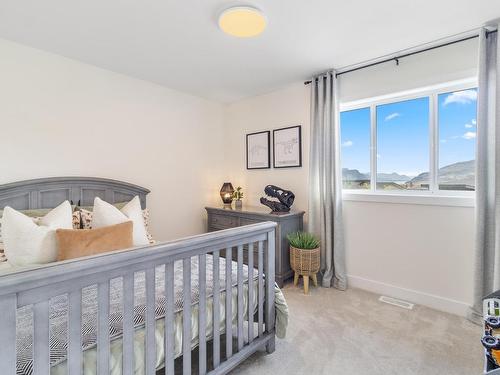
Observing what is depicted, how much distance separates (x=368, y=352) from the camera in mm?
1748

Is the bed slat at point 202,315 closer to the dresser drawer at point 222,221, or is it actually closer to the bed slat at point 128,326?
the bed slat at point 128,326

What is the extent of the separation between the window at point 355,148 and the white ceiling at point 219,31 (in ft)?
1.96

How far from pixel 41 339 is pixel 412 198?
279 centimetres

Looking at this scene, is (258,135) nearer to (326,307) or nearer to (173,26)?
(173,26)

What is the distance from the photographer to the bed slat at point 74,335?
0.90 metres

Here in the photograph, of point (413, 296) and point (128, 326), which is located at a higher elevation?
point (128, 326)

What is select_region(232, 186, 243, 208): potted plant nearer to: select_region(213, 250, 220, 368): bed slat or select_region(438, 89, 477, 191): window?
select_region(213, 250, 220, 368): bed slat

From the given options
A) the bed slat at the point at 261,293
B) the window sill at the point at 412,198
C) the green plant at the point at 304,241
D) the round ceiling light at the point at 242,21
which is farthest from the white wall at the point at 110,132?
the window sill at the point at 412,198

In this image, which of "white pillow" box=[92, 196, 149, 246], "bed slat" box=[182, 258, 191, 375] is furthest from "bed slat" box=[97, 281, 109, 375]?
"white pillow" box=[92, 196, 149, 246]

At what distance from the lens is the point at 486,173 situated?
6.69ft

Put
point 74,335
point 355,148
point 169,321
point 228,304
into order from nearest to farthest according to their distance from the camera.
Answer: point 74,335
point 169,321
point 228,304
point 355,148

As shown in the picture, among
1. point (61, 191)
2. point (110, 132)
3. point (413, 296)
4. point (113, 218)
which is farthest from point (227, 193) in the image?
point (413, 296)

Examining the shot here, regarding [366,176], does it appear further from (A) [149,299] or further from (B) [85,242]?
(B) [85,242]

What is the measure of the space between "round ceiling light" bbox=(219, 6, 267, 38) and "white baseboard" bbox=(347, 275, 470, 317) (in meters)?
2.58
